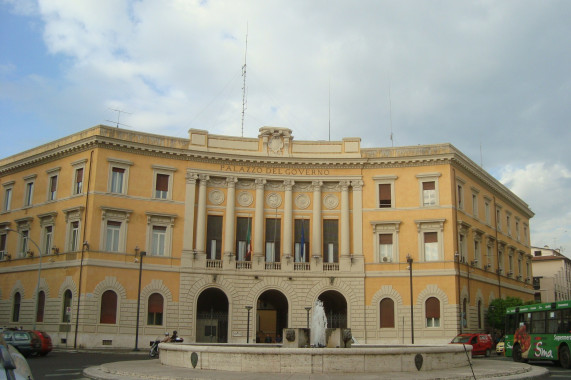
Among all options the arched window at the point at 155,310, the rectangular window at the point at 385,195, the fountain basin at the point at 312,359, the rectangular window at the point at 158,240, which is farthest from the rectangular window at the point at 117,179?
the fountain basin at the point at 312,359

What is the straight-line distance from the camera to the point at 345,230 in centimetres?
4328

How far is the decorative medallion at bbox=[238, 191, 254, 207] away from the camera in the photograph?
43875 mm

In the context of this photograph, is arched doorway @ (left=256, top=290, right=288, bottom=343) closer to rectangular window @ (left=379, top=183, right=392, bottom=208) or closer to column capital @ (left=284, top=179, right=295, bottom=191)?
column capital @ (left=284, top=179, right=295, bottom=191)

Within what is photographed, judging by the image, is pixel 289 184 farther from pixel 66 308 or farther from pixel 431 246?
pixel 66 308

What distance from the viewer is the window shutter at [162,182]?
42469 millimetres

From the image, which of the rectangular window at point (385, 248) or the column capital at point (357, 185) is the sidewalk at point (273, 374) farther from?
the column capital at point (357, 185)

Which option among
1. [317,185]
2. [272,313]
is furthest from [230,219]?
[272,313]

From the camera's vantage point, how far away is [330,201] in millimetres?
44469

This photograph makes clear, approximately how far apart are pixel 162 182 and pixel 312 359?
2666cm

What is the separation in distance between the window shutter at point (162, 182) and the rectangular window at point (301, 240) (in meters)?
9.73

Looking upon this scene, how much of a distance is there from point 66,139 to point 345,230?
68.7 ft

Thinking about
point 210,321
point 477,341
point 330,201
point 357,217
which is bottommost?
point 477,341

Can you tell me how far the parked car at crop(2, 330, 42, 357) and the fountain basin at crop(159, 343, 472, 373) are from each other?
37.8ft

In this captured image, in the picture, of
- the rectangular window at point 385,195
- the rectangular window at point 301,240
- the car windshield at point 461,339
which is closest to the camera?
the car windshield at point 461,339
